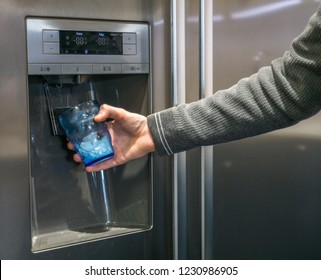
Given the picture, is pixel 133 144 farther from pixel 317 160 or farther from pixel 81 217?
pixel 317 160

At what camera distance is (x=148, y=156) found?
1.31m

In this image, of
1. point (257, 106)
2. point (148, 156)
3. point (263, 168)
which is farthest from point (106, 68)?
point (263, 168)

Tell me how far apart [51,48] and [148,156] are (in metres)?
0.37

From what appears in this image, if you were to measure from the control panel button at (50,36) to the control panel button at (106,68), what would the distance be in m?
0.11

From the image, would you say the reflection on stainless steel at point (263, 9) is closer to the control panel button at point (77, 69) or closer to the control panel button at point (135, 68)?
the control panel button at point (135, 68)

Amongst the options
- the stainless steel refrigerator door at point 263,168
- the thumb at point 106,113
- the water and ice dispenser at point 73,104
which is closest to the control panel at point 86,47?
the water and ice dispenser at point 73,104

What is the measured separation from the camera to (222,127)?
107cm

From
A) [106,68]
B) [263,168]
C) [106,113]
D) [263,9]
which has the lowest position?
[263,168]

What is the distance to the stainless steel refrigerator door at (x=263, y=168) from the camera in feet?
4.40

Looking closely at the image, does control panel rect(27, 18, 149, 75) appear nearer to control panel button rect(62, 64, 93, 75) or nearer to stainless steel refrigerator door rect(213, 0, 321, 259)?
control panel button rect(62, 64, 93, 75)

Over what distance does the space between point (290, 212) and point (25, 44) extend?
35.8 inches

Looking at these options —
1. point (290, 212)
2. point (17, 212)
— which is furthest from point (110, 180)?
point (290, 212)

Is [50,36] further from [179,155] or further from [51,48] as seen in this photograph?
[179,155]

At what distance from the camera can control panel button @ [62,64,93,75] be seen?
1.16 meters
